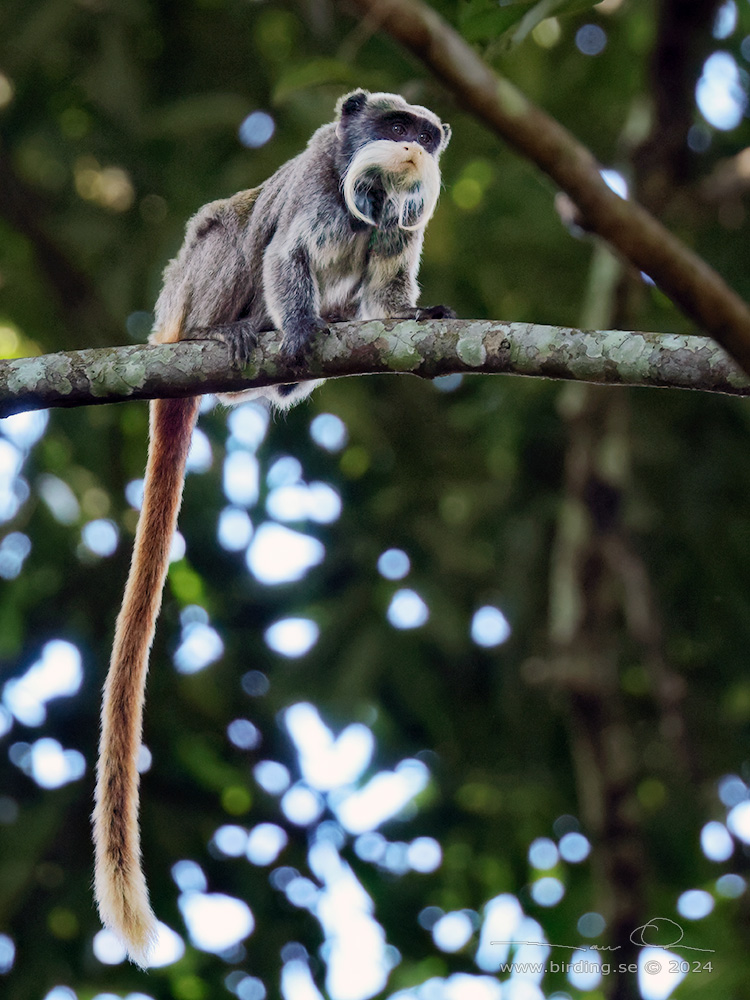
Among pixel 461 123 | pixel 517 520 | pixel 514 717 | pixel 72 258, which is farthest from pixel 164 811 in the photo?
pixel 461 123

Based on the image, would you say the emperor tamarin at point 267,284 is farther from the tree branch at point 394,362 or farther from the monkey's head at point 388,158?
the tree branch at point 394,362

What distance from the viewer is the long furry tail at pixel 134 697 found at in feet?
10.7

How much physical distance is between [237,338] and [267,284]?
0.46 m

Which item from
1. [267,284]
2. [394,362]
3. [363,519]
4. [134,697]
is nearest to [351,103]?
[267,284]

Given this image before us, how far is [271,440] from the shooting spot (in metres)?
5.59

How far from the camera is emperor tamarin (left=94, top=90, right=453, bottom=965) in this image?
342 centimetres

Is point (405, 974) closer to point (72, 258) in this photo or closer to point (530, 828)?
point (530, 828)

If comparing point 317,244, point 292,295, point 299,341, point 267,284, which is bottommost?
point 299,341

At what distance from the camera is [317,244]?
4.07 metres

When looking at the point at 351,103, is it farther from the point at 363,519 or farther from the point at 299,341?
the point at 363,519

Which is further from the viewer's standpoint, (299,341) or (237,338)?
(237,338)

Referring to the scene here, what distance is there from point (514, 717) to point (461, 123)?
273 cm

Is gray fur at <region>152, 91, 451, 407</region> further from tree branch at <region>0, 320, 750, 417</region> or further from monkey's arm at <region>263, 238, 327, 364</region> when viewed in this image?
tree branch at <region>0, 320, 750, 417</region>

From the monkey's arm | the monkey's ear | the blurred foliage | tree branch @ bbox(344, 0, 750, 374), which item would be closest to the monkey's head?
the monkey's ear
